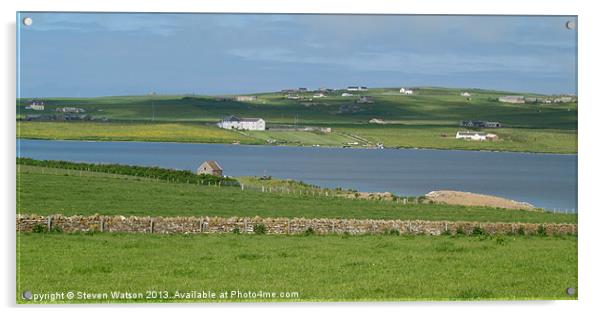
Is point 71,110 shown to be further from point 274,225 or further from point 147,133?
point 274,225

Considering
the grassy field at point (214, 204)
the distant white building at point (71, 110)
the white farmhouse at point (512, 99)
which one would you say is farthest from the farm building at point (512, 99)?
the distant white building at point (71, 110)

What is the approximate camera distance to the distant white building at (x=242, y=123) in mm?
16359

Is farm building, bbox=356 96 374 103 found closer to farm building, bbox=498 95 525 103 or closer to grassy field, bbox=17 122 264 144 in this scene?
grassy field, bbox=17 122 264 144

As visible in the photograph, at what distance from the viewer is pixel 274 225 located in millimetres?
17938

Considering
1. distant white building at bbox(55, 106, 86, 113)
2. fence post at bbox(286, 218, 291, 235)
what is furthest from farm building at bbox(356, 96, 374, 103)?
A: distant white building at bbox(55, 106, 86, 113)

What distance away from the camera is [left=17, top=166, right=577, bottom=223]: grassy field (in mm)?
17750

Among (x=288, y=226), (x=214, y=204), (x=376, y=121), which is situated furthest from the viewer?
(x=214, y=204)

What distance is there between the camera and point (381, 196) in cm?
1794

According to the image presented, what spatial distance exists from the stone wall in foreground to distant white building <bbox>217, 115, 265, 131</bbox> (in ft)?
6.77

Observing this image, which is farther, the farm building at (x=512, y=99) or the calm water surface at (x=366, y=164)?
the calm water surface at (x=366, y=164)

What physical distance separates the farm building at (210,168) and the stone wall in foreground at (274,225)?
98cm

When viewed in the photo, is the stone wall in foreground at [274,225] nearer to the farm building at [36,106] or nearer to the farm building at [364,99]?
the farm building at [36,106]

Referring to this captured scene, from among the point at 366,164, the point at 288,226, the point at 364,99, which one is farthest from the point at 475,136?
the point at 288,226

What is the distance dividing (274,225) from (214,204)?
1176 millimetres
